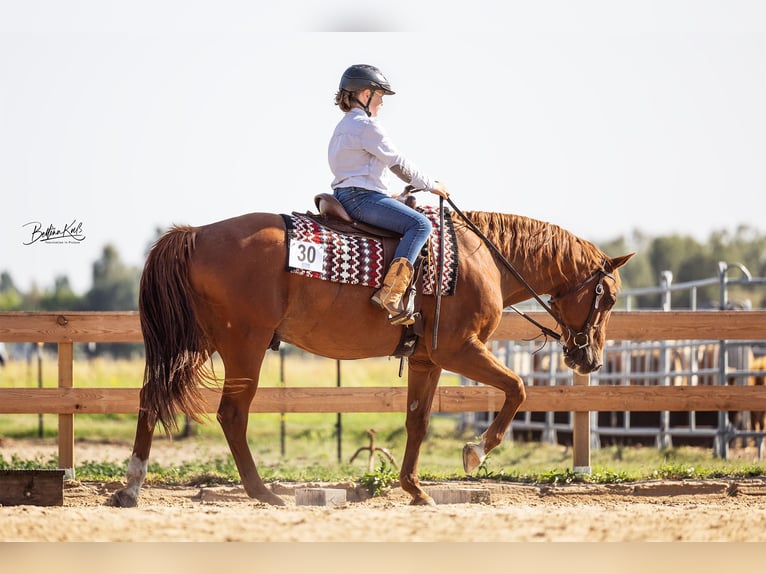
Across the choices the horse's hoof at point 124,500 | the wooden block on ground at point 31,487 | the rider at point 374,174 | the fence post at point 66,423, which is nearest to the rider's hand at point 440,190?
the rider at point 374,174

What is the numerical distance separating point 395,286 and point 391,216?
0.49 meters

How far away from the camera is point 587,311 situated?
24.7ft

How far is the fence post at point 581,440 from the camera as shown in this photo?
335 inches

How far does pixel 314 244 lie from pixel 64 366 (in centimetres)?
300

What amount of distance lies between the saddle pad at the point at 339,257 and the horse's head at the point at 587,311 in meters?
1.20

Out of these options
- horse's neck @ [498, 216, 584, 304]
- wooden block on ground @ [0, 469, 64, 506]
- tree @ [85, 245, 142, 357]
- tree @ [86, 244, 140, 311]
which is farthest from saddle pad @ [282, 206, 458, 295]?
tree @ [86, 244, 140, 311]

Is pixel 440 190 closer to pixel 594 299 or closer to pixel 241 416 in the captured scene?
pixel 594 299

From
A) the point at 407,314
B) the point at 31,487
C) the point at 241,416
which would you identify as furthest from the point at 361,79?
the point at 31,487

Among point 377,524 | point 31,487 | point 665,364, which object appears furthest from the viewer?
point 665,364

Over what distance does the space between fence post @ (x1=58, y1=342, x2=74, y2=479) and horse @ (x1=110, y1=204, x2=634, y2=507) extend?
2026 millimetres

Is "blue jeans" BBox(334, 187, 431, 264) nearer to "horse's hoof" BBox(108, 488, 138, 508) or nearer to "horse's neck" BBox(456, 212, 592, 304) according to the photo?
"horse's neck" BBox(456, 212, 592, 304)

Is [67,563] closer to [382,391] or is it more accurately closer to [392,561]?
[392,561]

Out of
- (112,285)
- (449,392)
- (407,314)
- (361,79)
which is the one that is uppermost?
(112,285)

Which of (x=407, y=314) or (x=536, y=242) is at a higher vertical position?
(x=536, y=242)
